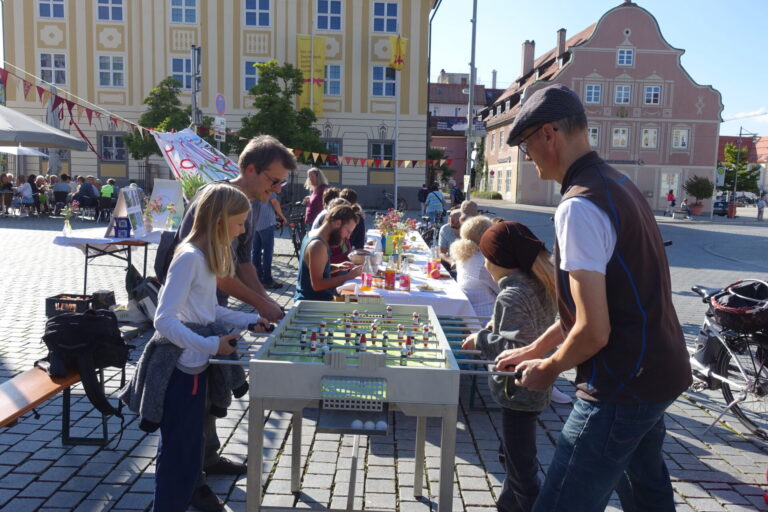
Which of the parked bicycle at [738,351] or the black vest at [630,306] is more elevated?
the black vest at [630,306]

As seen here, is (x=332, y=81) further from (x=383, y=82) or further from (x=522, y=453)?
(x=522, y=453)

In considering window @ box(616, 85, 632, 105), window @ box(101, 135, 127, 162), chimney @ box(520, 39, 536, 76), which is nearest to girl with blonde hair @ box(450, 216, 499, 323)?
window @ box(101, 135, 127, 162)

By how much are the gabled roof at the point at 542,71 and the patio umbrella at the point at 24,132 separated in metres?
39.3

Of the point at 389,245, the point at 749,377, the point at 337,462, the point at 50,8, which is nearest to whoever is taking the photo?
the point at 337,462

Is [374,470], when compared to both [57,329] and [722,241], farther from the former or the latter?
[722,241]

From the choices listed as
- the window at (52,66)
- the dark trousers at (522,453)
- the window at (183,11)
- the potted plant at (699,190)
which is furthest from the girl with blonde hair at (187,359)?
the potted plant at (699,190)

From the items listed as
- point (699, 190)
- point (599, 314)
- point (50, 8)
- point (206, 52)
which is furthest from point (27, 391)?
point (699, 190)

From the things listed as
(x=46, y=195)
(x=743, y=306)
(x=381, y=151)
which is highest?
(x=381, y=151)

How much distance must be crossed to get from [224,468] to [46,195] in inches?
905

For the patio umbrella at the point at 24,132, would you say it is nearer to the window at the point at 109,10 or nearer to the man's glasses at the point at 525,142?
the man's glasses at the point at 525,142

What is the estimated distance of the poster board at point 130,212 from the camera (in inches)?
315

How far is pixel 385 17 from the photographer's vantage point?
Answer: 1275 inches

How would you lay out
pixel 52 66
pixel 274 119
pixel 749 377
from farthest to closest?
pixel 52 66 < pixel 274 119 < pixel 749 377

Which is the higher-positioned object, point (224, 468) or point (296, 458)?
point (296, 458)
